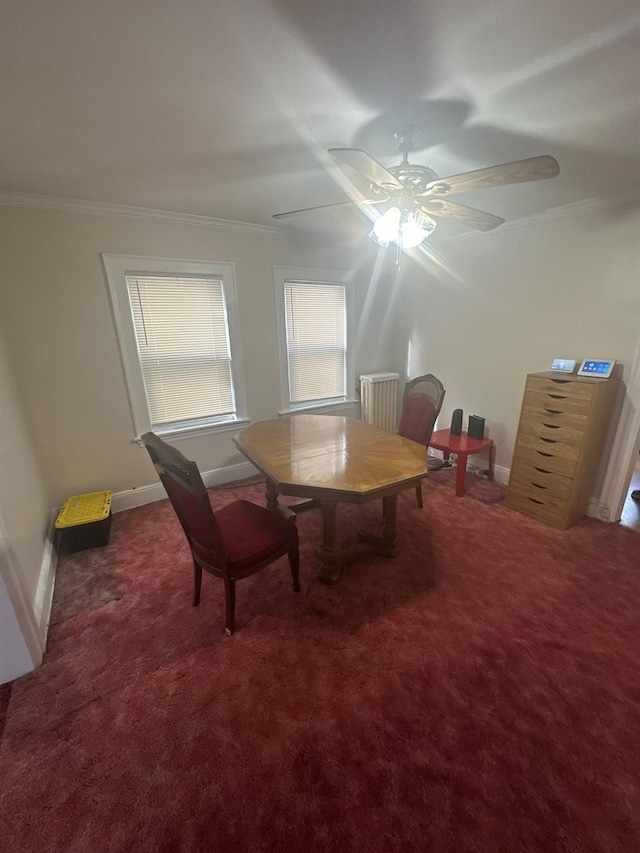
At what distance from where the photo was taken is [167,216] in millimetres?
2631

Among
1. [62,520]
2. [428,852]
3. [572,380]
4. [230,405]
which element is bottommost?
[428,852]

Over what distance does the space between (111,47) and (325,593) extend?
2.46 metres

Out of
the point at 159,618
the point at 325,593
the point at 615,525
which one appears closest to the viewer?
the point at 159,618

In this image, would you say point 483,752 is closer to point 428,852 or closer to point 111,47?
point 428,852

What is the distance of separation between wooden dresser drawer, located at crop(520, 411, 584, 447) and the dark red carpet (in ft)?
2.66

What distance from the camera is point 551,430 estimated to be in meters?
2.50

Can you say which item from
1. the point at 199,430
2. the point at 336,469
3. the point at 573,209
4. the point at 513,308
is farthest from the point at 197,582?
the point at 573,209

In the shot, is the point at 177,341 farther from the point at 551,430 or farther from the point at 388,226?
the point at 551,430

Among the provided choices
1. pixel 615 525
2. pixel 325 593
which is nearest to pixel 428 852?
pixel 325 593

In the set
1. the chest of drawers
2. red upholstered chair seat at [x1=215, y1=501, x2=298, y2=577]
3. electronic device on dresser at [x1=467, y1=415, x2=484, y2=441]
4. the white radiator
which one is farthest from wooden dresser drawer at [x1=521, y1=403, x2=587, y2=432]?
red upholstered chair seat at [x1=215, y1=501, x2=298, y2=577]

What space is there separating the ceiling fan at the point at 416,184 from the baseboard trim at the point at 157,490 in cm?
249

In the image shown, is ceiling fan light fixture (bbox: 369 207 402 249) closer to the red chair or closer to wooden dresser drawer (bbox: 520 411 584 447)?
the red chair

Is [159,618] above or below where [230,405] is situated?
below

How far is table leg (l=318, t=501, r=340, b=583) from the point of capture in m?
1.91
